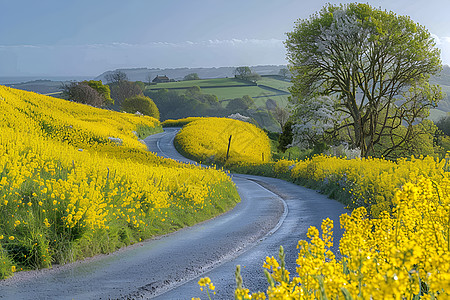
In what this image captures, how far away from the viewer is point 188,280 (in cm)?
678

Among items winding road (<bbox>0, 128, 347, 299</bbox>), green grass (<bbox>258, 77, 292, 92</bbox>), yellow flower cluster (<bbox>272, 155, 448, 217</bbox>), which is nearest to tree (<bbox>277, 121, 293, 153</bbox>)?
yellow flower cluster (<bbox>272, 155, 448, 217</bbox>)

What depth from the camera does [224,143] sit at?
171 ft

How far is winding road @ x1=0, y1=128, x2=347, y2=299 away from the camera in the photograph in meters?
6.00

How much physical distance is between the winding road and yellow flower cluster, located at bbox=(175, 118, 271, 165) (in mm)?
30586

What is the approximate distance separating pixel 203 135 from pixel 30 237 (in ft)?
152

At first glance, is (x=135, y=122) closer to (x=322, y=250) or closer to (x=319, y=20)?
(x=319, y=20)

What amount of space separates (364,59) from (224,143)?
77.1ft

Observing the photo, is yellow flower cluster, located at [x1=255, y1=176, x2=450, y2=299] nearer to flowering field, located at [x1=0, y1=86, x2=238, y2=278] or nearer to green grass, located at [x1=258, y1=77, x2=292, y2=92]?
flowering field, located at [x1=0, y1=86, x2=238, y2=278]

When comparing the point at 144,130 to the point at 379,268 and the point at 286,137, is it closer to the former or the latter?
the point at 286,137

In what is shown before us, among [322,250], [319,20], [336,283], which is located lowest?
[322,250]

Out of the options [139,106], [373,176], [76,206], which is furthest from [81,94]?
[76,206]

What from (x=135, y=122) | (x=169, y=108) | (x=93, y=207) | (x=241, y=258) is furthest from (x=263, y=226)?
(x=169, y=108)

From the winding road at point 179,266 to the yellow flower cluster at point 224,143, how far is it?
30.6 metres

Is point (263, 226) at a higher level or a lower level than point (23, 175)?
lower
